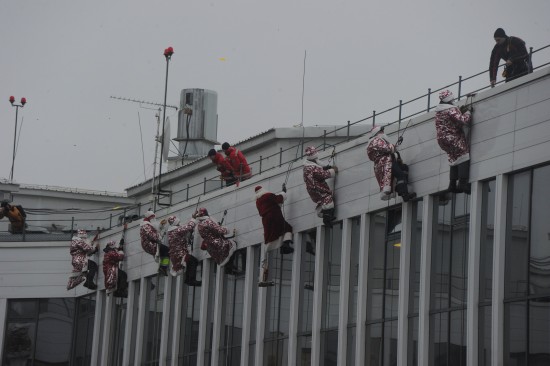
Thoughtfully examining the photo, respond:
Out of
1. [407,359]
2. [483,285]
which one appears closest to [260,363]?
[407,359]

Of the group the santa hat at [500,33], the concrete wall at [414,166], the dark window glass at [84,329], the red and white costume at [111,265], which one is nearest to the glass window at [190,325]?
the concrete wall at [414,166]

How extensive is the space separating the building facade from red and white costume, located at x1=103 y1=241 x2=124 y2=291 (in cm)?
41

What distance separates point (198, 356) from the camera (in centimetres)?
4650

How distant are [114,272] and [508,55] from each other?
20.8 meters

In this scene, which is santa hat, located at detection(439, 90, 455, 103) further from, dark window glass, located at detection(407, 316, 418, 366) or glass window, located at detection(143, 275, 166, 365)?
glass window, located at detection(143, 275, 166, 365)

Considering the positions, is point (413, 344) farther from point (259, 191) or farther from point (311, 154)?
point (259, 191)

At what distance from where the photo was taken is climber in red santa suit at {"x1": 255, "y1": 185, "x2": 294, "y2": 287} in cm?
4138

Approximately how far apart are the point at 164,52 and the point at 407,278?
749 inches

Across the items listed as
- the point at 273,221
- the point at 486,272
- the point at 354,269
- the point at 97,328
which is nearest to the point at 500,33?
the point at 486,272

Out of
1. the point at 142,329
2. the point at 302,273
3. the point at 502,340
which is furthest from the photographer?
the point at 142,329

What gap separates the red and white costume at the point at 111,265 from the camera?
51375mm

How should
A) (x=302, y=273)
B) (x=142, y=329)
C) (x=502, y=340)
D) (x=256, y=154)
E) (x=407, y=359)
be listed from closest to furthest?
(x=502, y=340)
(x=407, y=359)
(x=302, y=273)
(x=142, y=329)
(x=256, y=154)

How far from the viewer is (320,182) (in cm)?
3953

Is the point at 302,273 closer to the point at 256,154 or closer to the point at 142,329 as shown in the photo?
the point at 142,329
